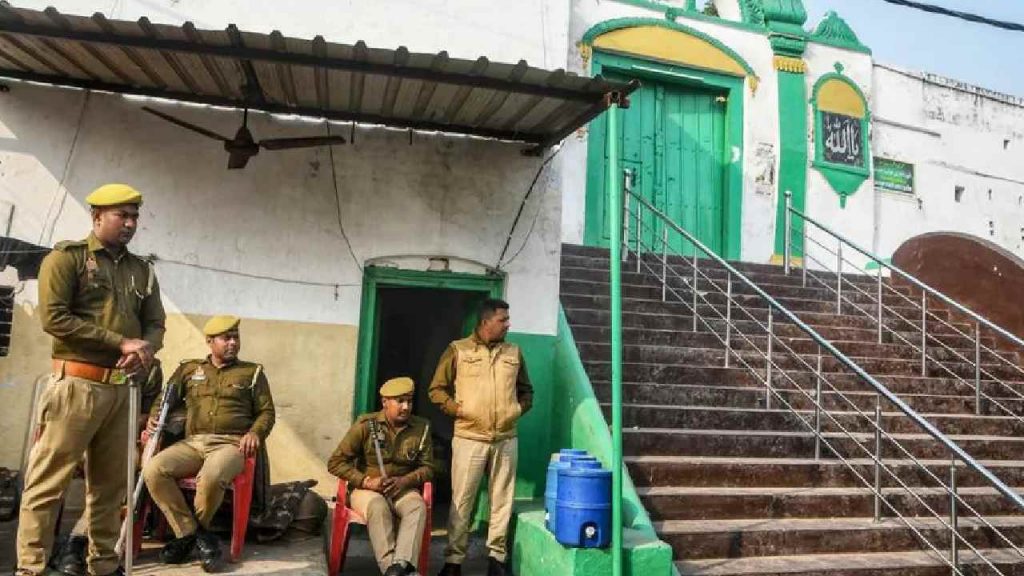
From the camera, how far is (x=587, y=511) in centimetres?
423

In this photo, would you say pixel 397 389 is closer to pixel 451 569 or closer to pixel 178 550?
pixel 451 569

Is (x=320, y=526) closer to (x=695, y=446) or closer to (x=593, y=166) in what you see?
(x=695, y=446)

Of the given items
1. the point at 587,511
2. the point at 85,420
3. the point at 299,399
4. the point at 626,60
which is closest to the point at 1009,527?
the point at 587,511

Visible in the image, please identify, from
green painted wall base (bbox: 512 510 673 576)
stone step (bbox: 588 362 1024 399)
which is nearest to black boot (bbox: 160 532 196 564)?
green painted wall base (bbox: 512 510 673 576)

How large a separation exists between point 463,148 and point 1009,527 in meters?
4.94

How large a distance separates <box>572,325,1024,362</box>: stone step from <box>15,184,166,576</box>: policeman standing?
3.70 m

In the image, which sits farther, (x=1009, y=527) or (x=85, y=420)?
(x=1009, y=527)

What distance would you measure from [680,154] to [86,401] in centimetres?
801

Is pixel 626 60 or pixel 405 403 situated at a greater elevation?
pixel 626 60

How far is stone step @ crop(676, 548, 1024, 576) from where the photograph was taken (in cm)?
459

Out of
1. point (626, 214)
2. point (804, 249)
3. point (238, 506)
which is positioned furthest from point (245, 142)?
point (804, 249)

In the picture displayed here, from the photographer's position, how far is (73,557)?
4027mm

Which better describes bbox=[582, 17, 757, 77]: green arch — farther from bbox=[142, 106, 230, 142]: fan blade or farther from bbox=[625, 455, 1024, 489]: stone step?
bbox=[625, 455, 1024, 489]: stone step

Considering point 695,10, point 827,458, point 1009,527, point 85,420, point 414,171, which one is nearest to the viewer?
point 85,420
